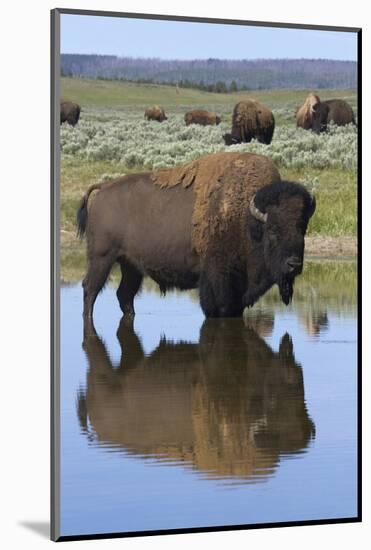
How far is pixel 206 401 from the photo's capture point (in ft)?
29.9

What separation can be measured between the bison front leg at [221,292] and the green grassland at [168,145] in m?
0.54

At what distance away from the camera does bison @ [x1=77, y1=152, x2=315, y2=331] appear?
9.41 m

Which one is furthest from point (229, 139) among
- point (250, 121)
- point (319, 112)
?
point (319, 112)

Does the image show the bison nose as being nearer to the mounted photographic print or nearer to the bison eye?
the mounted photographic print

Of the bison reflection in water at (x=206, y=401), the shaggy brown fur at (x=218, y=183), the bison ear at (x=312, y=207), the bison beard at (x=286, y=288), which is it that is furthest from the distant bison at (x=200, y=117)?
the bison reflection in water at (x=206, y=401)

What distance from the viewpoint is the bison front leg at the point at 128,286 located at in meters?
9.07

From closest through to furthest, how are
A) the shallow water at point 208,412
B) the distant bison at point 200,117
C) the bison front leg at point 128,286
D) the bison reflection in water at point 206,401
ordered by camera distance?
1. the shallow water at point 208,412
2. the bison reflection in water at point 206,401
3. the bison front leg at point 128,286
4. the distant bison at point 200,117

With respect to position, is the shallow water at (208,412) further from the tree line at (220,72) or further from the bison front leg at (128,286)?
the tree line at (220,72)

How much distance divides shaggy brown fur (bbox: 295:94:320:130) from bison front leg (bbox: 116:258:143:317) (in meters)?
1.22

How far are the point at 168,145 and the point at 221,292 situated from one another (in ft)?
2.92

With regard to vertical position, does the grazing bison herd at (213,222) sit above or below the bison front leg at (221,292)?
above

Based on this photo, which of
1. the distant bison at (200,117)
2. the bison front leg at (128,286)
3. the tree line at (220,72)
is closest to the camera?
the tree line at (220,72)

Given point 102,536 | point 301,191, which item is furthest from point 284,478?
point 301,191

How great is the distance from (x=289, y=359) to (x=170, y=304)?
71 centimetres
